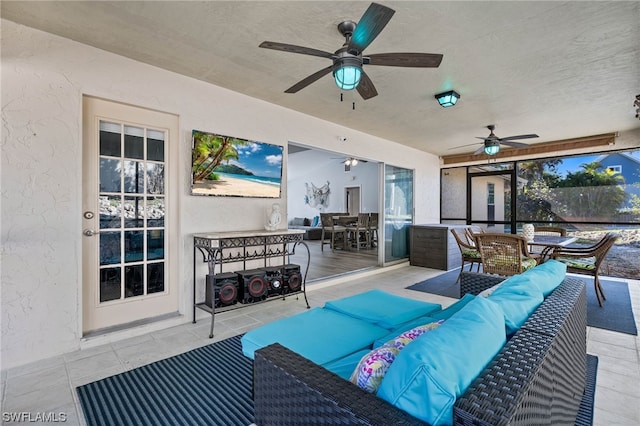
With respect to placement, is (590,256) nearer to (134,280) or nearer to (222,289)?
(222,289)

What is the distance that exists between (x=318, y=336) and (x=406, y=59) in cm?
192

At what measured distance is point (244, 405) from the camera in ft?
6.12

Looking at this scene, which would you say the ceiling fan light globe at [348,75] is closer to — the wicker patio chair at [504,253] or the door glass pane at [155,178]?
the door glass pane at [155,178]

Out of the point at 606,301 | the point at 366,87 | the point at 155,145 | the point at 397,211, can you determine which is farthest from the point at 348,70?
the point at 397,211

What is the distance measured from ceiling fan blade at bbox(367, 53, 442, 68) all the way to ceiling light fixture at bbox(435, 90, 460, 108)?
1555 mm

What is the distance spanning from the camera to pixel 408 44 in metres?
2.56

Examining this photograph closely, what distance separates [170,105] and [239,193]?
3.78ft

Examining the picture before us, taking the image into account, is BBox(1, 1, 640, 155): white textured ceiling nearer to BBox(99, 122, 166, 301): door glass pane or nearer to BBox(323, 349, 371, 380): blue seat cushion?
BBox(99, 122, 166, 301): door glass pane

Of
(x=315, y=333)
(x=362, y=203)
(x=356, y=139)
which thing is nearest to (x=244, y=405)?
(x=315, y=333)

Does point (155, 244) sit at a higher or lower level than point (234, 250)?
higher

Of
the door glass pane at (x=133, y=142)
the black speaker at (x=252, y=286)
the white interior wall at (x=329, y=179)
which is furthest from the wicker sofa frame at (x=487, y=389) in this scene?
the white interior wall at (x=329, y=179)

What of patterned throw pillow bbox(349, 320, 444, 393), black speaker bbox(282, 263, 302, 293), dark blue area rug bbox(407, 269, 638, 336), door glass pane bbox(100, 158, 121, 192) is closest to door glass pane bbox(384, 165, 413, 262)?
dark blue area rug bbox(407, 269, 638, 336)

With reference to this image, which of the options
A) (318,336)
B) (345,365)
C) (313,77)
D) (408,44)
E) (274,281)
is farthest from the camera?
(274,281)

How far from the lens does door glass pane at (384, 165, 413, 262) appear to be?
245 inches
